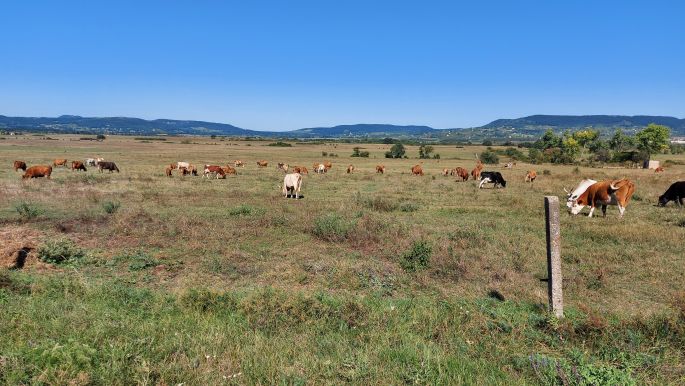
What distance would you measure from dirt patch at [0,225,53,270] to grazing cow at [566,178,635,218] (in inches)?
639

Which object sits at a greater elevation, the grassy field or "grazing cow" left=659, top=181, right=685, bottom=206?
"grazing cow" left=659, top=181, right=685, bottom=206

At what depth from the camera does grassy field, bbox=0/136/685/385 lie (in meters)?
3.96

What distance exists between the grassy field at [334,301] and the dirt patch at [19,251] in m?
0.06

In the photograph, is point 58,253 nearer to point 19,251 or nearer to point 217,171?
point 19,251

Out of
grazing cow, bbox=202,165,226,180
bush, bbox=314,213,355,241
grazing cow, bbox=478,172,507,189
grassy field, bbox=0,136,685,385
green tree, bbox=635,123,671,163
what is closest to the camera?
grassy field, bbox=0,136,685,385

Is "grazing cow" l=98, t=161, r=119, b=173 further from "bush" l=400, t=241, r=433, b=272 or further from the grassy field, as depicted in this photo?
"bush" l=400, t=241, r=433, b=272

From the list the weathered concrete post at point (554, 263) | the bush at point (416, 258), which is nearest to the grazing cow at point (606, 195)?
the bush at point (416, 258)

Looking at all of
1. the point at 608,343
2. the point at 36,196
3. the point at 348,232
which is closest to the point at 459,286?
the point at 608,343

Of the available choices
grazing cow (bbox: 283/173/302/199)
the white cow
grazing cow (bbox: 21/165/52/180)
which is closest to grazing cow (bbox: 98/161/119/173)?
grazing cow (bbox: 21/165/52/180)

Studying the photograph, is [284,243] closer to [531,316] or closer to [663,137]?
[531,316]

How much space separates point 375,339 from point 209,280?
412 centimetres

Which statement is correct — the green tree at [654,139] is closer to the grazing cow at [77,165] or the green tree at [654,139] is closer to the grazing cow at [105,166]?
the grazing cow at [105,166]

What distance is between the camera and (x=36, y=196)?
17469mm

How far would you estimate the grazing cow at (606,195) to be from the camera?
14922 mm
